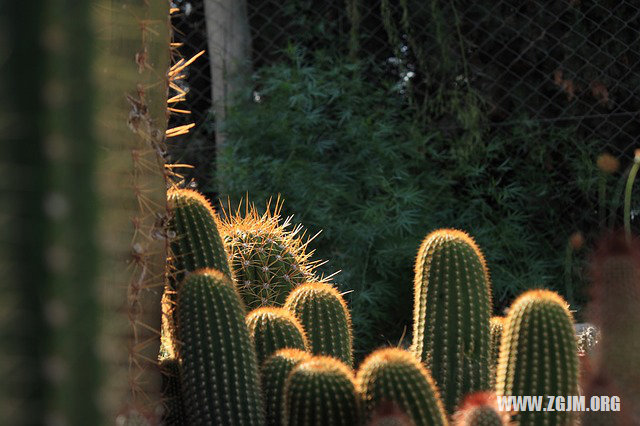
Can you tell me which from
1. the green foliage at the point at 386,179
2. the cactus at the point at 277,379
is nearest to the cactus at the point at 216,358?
the cactus at the point at 277,379

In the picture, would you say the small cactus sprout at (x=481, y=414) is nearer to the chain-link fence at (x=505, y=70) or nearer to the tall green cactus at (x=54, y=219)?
the tall green cactus at (x=54, y=219)

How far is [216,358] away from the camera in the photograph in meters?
0.93

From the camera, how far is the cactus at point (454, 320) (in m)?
1.01

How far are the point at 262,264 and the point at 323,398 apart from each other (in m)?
0.50

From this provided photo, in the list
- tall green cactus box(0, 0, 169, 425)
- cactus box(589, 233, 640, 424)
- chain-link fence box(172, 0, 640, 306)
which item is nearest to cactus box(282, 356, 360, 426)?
cactus box(589, 233, 640, 424)

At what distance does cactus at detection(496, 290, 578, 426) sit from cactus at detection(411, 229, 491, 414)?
9 cm

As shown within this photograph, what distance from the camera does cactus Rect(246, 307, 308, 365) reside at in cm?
102

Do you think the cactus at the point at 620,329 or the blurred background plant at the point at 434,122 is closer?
the cactus at the point at 620,329

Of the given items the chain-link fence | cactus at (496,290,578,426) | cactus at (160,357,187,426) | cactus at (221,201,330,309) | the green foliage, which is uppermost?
the chain-link fence

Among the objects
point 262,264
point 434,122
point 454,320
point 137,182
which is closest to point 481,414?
point 454,320

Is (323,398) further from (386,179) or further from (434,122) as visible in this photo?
(434,122)

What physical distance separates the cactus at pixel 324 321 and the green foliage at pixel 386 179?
159 cm

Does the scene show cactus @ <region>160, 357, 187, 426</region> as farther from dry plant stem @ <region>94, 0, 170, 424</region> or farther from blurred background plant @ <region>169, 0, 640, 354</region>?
blurred background plant @ <region>169, 0, 640, 354</region>

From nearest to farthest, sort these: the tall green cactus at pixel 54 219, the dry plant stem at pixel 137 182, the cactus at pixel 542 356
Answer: the tall green cactus at pixel 54 219, the dry plant stem at pixel 137 182, the cactus at pixel 542 356
